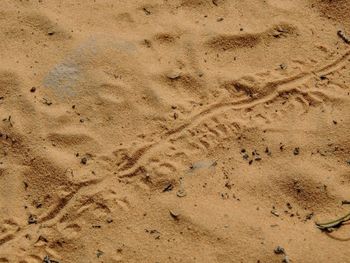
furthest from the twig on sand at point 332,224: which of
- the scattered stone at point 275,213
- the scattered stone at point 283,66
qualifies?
the scattered stone at point 283,66

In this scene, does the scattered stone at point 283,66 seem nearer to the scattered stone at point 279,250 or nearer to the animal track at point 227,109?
the animal track at point 227,109

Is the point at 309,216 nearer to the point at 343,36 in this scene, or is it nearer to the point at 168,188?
the point at 168,188

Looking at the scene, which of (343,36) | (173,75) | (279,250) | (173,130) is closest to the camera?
(279,250)

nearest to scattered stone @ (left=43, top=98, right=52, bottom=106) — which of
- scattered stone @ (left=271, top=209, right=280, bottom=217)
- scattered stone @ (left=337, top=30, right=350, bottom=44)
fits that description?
scattered stone @ (left=271, top=209, right=280, bottom=217)

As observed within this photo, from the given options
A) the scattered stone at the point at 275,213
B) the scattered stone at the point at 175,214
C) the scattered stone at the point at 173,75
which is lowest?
the scattered stone at the point at 175,214

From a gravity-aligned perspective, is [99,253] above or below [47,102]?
below

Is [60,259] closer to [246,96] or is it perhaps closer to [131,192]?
[131,192]

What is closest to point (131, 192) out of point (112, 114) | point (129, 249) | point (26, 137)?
point (129, 249)

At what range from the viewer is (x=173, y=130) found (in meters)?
3.12

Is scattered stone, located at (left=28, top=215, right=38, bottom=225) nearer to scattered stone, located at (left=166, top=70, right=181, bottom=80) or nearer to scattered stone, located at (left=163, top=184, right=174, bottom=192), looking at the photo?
scattered stone, located at (left=163, top=184, right=174, bottom=192)

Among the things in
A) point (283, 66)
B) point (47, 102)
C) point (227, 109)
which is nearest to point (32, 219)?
point (47, 102)

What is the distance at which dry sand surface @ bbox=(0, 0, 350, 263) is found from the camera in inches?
111

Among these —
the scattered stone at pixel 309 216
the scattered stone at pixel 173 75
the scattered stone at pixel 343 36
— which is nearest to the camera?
the scattered stone at pixel 309 216

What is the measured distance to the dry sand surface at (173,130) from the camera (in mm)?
2820
